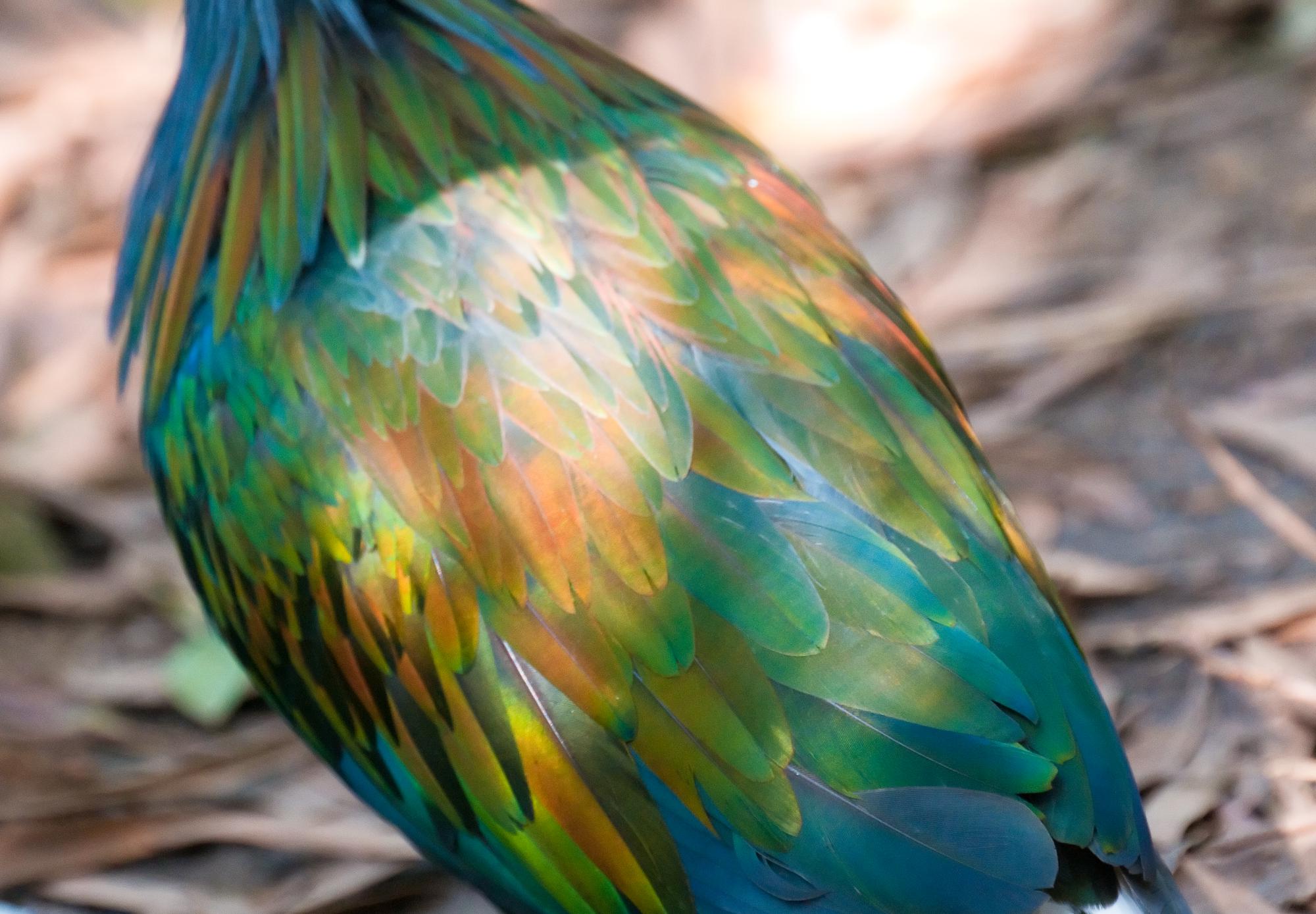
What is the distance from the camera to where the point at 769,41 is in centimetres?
487

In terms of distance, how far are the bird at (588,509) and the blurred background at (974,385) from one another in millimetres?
684

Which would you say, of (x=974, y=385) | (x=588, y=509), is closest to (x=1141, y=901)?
(x=588, y=509)

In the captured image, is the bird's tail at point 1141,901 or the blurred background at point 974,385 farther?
the blurred background at point 974,385

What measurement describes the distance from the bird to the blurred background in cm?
68

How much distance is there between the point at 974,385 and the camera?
11.9 ft

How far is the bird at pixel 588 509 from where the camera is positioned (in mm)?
1752

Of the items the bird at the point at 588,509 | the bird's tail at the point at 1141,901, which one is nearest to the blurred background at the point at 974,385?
the bird's tail at the point at 1141,901

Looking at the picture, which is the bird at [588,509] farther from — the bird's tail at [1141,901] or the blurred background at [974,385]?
the blurred background at [974,385]

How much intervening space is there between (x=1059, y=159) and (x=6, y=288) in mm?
3236

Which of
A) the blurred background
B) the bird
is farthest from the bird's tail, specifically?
the blurred background

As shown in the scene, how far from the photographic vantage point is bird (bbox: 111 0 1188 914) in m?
1.75

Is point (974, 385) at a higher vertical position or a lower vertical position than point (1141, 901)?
higher

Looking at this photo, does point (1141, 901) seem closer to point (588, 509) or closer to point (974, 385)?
point (588, 509)

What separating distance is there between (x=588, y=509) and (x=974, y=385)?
2002 millimetres
